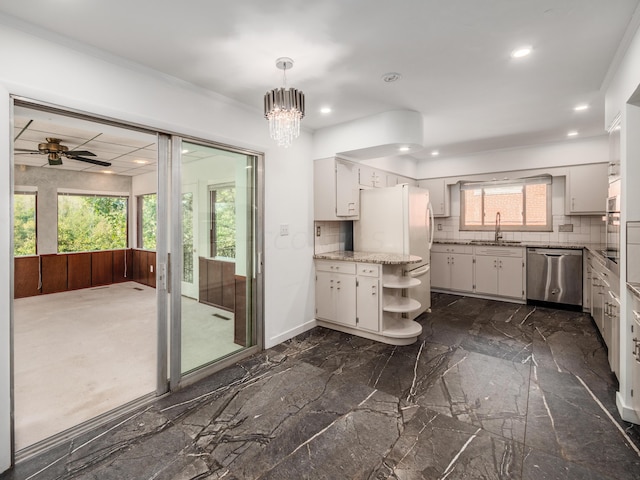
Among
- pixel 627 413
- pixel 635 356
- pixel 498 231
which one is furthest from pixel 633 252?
pixel 498 231

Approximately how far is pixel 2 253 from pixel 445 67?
10.3 ft

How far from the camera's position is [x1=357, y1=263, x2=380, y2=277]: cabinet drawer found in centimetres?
350

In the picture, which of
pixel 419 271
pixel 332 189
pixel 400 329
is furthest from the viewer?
pixel 419 271

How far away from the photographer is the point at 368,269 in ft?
11.7

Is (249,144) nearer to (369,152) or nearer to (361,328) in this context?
(369,152)

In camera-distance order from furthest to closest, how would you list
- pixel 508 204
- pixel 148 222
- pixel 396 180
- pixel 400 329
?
pixel 148 222 < pixel 508 204 < pixel 396 180 < pixel 400 329

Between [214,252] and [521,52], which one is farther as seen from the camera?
[214,252]

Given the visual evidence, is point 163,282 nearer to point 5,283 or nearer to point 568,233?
point 5,283

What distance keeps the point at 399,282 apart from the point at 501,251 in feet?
8.22

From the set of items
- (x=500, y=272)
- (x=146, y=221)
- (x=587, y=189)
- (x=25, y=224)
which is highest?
(x=587, y=189)

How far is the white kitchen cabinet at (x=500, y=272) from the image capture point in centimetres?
491

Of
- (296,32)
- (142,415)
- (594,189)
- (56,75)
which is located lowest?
(142,415)

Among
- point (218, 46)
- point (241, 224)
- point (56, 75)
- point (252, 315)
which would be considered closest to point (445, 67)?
point (218, 46)

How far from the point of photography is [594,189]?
4.47 meters
